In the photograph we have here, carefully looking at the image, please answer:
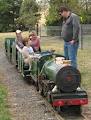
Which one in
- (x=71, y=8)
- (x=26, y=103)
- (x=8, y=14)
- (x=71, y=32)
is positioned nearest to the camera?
(x=26, y=103)

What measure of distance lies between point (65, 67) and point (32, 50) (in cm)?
539

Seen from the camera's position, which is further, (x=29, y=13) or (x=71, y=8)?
(x=29, y=13)

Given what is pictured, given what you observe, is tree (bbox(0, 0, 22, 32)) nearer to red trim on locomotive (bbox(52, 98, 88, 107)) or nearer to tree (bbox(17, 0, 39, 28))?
tree (bbox(17, 0, 39, 28))

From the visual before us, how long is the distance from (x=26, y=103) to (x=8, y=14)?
54.7 meters

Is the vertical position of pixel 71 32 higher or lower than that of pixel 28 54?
higher

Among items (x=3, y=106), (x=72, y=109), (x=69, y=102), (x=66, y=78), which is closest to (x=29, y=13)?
(x=3, y=106)

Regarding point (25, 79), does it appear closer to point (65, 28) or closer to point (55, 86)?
point (65, 28)

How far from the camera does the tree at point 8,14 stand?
6397 centimetres

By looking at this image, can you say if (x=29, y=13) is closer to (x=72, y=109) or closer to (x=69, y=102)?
(x=72, y=109)

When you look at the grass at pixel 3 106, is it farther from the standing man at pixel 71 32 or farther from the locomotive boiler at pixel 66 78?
the standing man at pixel 71 32

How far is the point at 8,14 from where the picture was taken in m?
64.9

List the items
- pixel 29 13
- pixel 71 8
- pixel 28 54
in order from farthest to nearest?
pixel 29 13, pixel 71 8, pixel 28 54

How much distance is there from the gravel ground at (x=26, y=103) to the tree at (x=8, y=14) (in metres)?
48.7


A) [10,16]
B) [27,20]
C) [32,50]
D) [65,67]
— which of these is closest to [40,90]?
[65,67]
